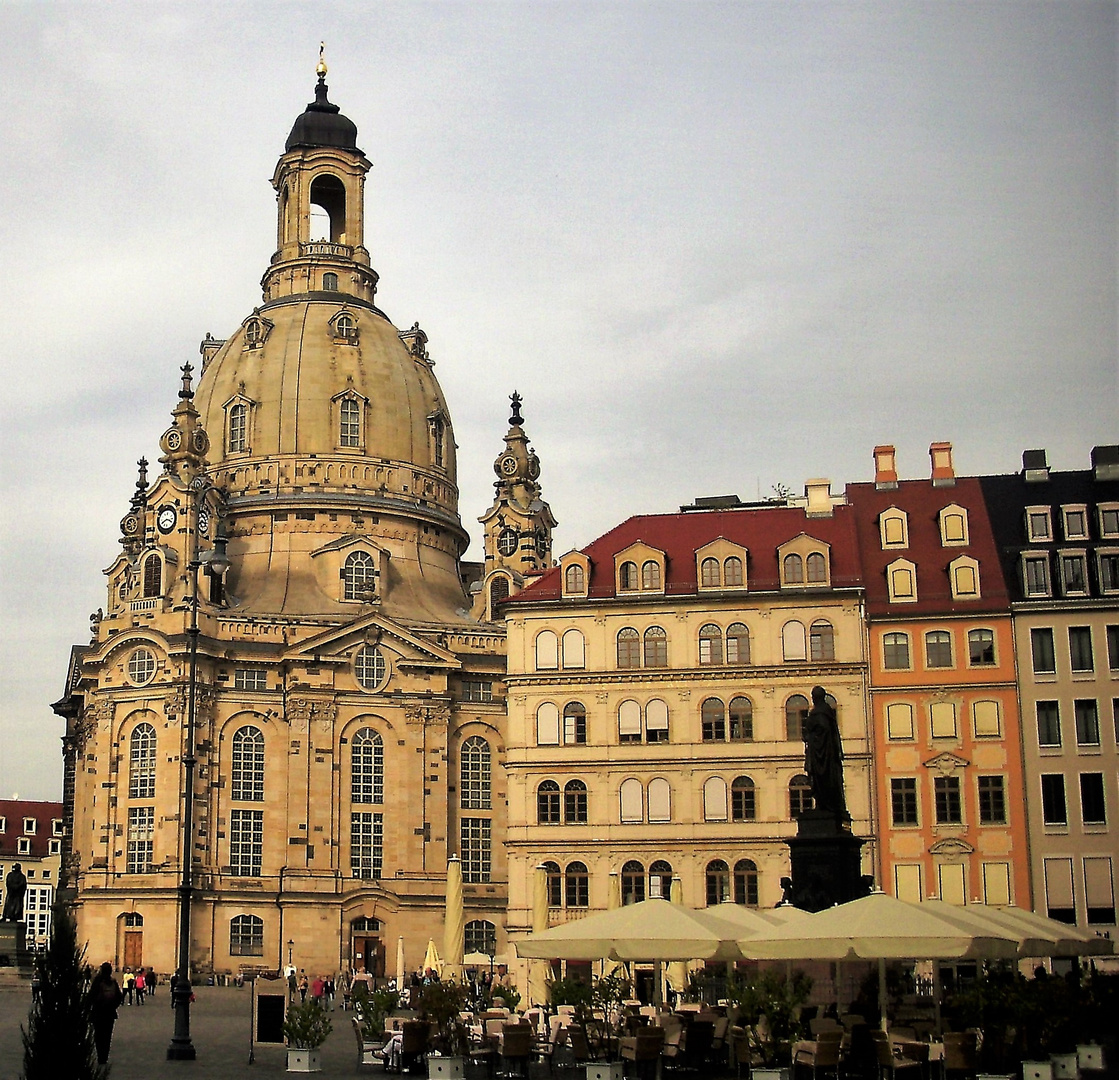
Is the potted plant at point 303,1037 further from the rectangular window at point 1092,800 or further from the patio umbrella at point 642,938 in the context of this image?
the rectangular window at point 1092,800

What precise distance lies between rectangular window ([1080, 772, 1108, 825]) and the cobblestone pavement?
27.1 m

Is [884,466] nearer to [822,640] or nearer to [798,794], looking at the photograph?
[822,640]

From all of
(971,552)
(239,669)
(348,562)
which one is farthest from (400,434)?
(971,552)

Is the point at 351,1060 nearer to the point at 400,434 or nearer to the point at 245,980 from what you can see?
the point at 245,980

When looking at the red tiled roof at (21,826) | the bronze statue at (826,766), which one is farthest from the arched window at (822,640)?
the red tiled roof at (21,826)

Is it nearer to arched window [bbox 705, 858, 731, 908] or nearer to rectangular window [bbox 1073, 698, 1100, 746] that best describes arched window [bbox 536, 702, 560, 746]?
arched window [bbox 705, 858, 731, 908]

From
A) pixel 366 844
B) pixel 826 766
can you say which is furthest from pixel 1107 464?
pixel 366 844

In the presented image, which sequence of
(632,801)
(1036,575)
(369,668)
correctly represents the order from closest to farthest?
(1036,575) → (632,801) → (369,668)

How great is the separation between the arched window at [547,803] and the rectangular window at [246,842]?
23093 millimetres

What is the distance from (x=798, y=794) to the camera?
68.5m

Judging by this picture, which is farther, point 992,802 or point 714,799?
point 714,799

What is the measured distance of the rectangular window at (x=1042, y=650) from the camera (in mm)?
67188

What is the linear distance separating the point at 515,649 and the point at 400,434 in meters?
31.9

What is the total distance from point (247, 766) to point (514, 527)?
72.6 feet
